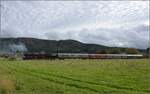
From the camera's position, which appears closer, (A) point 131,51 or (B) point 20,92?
(B) point 20,92

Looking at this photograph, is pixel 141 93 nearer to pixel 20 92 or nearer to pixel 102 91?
pixel 102 91

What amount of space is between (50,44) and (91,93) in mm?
185716

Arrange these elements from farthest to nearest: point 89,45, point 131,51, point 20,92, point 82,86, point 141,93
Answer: point 89,45 → point 131,51 → point 82,86 → point 141,93 → point 20,92

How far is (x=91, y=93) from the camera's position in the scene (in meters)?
14.8

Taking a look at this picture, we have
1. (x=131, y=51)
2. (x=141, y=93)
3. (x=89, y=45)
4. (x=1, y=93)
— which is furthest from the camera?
(x=89, y=45)

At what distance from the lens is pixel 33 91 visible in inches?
577

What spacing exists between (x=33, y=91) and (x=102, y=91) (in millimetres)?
3415

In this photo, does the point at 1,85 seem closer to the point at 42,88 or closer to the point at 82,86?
the point at 42,88

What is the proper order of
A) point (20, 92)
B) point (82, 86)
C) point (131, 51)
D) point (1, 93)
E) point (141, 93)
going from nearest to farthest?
point (1, 93) → point (20, 92) → point (141, 93) → point (82, 86) → point (131, 51)

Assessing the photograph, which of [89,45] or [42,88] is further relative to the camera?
[89,45]

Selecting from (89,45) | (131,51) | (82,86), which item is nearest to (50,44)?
(89,45)

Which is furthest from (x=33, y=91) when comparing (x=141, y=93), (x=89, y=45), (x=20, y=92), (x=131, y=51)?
(x=89, y=45)

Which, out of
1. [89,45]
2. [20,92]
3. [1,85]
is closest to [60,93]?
[20,92]

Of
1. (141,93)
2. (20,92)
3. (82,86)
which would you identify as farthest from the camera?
(82,86)
